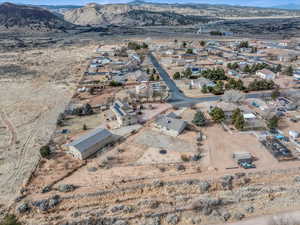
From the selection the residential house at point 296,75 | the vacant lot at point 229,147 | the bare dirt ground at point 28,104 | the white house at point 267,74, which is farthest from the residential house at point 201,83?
the bare dirt ground at point 28,104

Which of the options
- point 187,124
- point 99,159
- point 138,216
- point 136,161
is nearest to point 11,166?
point 99,159

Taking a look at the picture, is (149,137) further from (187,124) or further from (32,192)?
(32,192)

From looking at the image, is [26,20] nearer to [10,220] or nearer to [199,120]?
[199,120]

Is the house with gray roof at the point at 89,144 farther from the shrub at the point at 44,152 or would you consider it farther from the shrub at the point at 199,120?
the shrub at the point at 199,120

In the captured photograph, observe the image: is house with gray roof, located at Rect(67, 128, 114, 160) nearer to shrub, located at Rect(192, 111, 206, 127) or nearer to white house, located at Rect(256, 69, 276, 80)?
shrub, located at Rect(192, 111, 206, 127)

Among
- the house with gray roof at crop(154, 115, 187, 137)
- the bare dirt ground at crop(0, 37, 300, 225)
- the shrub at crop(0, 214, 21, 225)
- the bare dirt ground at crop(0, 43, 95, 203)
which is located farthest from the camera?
the house with gray roof at crop(154, 115, 187, 137)

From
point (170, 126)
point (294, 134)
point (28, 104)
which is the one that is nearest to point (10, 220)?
point (170, 126)

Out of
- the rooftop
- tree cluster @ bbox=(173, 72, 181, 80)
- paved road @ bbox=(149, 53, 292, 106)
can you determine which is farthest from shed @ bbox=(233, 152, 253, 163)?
tree cluster @ bbox=(173, 72, 181, 80)
